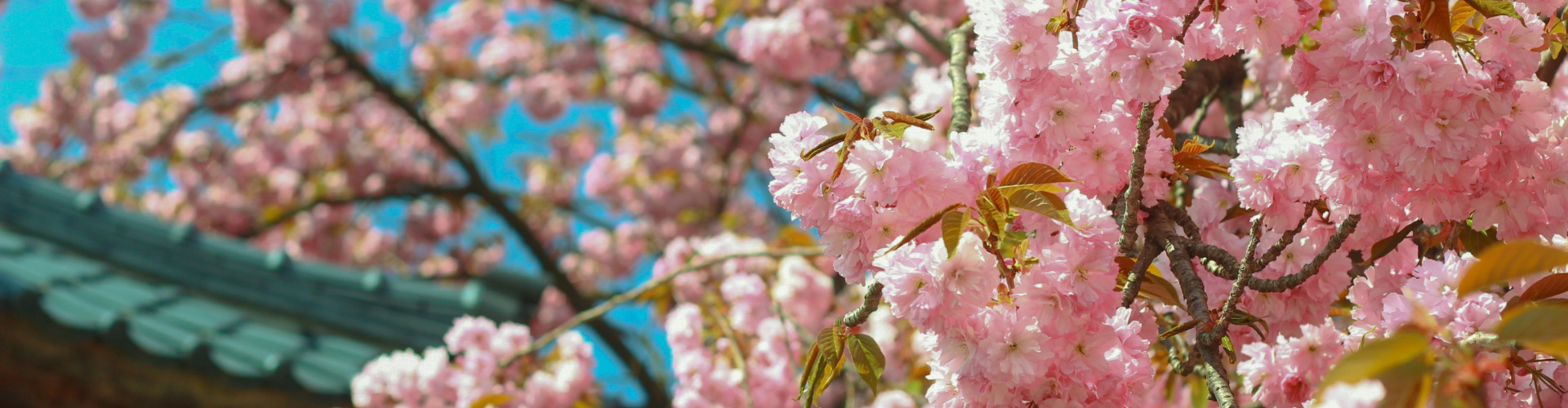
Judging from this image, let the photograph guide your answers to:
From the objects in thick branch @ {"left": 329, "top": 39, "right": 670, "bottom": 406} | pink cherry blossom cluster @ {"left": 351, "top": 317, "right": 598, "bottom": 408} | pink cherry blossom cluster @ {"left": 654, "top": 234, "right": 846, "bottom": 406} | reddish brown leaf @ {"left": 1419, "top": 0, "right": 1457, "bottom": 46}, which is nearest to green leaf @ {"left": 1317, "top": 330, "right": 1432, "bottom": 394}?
reddish brown leaf @ {"left": 1419, "top": 0, "right": 1457, "bottom": 46}

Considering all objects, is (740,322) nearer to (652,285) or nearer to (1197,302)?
(652,285)

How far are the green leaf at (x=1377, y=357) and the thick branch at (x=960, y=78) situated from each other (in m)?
0.55

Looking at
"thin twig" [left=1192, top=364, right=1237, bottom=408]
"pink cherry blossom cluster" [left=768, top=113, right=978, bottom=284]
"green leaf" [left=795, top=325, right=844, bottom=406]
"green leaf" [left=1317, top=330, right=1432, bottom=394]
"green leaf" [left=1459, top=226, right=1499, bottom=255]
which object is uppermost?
"pink cherry blossom cluster" [left=768, top=113, right=978, bottom=284]

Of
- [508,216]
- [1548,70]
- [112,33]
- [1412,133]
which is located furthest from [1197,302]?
[112,33]

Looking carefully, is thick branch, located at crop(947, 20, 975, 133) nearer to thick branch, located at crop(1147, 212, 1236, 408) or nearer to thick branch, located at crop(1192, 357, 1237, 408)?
thick branch, located at crop(1147, 212, 1236, 408)

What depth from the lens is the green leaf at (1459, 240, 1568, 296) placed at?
2.03ft

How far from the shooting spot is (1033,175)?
88cm

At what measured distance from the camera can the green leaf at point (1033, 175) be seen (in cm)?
87

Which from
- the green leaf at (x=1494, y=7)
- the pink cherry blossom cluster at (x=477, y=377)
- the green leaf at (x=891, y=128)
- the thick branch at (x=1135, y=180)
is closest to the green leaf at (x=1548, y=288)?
the green leaf at (x=1494, y=7)

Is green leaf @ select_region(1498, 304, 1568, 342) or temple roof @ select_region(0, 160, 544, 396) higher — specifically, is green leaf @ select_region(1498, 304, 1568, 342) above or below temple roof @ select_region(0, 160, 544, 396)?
below

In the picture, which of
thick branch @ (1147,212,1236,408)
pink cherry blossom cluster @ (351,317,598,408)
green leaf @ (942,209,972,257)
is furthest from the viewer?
pink cherry blossom cluster @ (351,317,598,408)

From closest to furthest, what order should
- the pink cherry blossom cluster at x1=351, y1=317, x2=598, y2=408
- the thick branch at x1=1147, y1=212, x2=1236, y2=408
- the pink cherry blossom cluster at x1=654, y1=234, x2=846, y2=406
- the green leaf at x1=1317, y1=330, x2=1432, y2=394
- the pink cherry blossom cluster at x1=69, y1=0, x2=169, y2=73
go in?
the green leaf at x1=1317, y1=330, x2=1432, y2=394 < the thick branch at x1=1147, y1=212, x2=1236, y2=408 < the pink cherry blossom cluster at x1=351, y1=317, x2=598, y2=408 < the pink cherry blossom cluster at x1=654, y1=234, x2=846, y2=406 < the pink cherry blossom cluster at x1=69, y1=0, x2=169, y2=73

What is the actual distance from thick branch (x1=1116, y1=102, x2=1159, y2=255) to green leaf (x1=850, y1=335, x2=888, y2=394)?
0.85 feet

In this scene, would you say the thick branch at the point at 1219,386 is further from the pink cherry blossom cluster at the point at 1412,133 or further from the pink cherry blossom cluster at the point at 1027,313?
the pink cherry blossom cluster at the point at 1412,133
